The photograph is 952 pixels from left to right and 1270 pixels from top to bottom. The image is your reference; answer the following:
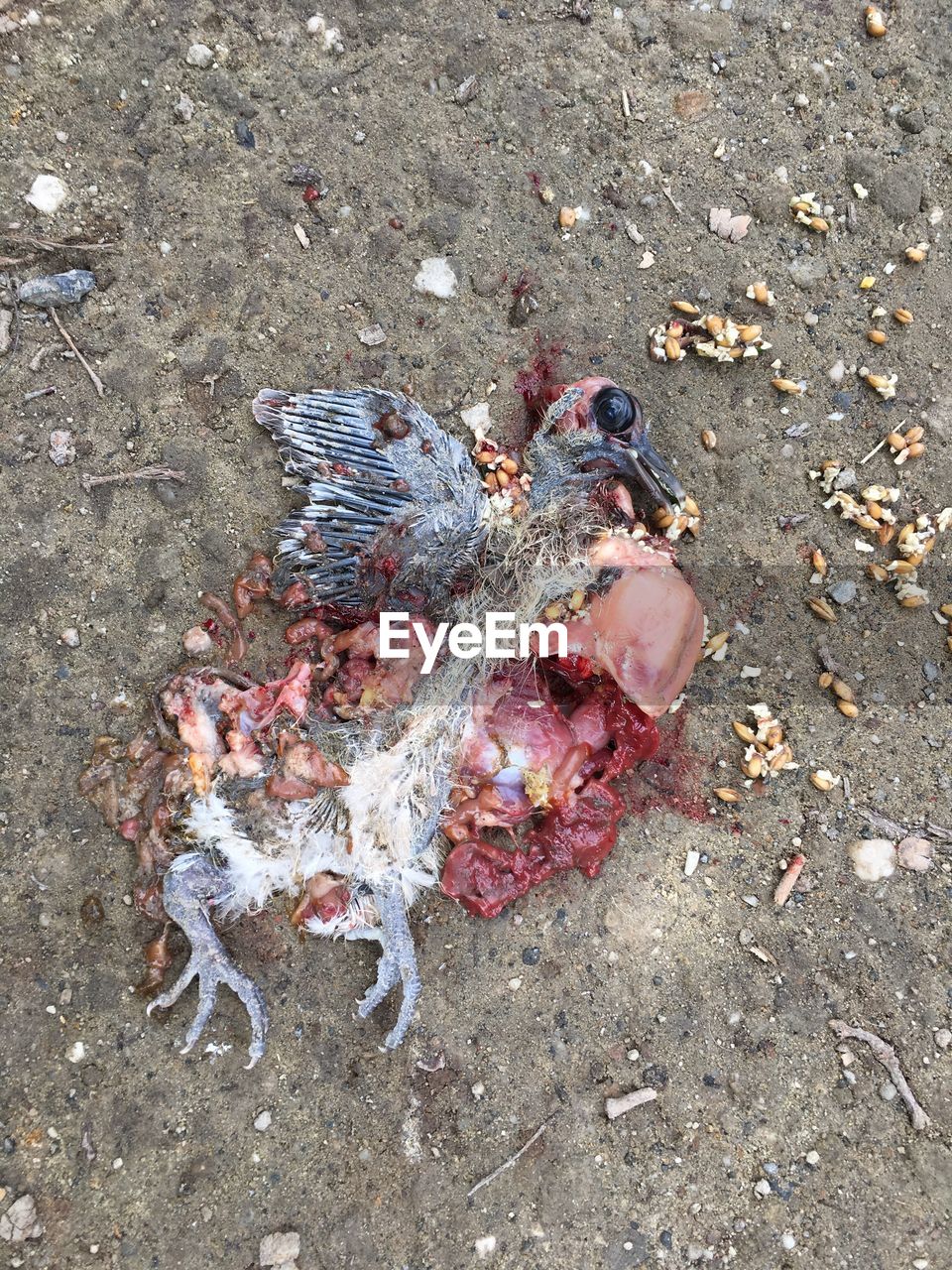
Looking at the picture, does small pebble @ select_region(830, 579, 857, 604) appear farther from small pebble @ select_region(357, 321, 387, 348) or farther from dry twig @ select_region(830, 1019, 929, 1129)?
small pebble @ select_region(357, 321, 387, 348)

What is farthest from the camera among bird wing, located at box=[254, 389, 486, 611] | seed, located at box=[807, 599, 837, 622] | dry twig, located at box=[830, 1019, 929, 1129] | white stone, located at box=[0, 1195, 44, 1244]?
seed, located at box=[807, 599, 837, 622]

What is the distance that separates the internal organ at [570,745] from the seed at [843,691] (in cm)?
69

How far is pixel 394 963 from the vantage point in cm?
311

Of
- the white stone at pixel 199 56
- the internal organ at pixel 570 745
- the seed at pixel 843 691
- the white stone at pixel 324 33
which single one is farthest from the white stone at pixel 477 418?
the seed at pixel 843 691

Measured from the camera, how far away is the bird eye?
10.7ft

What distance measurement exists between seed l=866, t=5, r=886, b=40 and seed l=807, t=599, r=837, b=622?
2.49m

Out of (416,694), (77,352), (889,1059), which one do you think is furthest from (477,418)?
(889,1059)

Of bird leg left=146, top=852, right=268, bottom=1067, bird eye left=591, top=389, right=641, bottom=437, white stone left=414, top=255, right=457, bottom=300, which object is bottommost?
bird leg left=146, top=852, right=268, bottom=1067

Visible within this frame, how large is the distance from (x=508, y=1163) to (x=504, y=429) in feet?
9.49

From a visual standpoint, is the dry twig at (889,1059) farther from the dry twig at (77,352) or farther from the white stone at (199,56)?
the white stone at (199,56)

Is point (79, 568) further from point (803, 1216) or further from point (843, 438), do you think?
point (803, 1216)

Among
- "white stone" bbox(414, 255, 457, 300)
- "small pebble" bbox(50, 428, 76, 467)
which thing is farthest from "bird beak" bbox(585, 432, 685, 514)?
"small pebble" bbox(50, 428, 76, 467)

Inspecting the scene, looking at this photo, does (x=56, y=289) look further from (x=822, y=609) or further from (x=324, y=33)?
(x=822, y=609)

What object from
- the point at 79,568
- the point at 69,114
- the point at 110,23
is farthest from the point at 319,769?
the point at 110,23
